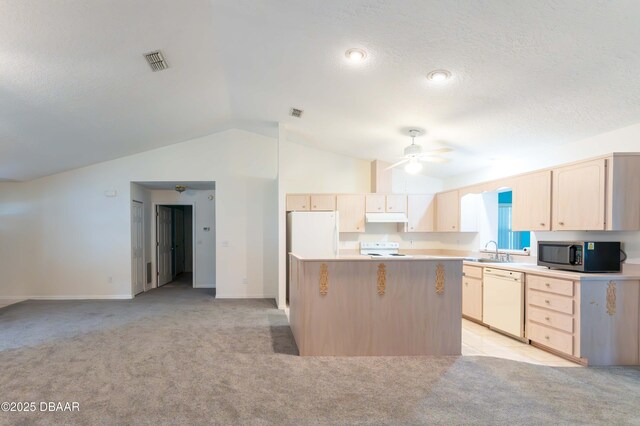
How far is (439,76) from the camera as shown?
320 centimetres

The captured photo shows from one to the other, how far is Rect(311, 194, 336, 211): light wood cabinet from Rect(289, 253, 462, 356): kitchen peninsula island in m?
2.73

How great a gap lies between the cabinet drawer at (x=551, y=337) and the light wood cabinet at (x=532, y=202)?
114 centimetres

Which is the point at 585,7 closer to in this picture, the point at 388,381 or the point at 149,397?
the point at 388,381

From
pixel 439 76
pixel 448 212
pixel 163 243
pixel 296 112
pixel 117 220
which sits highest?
pixel 296 112

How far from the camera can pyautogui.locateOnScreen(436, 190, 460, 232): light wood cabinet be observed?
5605 mm

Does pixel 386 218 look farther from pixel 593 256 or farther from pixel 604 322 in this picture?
pixel 604 322

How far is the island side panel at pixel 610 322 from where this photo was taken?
320 centimetres

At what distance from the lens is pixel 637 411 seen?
2.39 meters

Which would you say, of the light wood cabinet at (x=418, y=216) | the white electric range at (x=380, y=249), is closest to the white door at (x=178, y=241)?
the white electric range at (x=380, y=249)

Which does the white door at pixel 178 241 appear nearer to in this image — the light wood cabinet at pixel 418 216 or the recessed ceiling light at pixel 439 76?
the light wood cabinet at pixel 418 216

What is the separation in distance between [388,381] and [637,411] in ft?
5.84

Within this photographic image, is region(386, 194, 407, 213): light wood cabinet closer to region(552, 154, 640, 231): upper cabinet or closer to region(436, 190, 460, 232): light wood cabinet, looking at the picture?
region(436, 190, 460, 232): light wood cabinet

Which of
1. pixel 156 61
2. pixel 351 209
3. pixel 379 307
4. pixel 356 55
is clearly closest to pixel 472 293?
pixel 379 307

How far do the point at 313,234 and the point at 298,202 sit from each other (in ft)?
2.50
